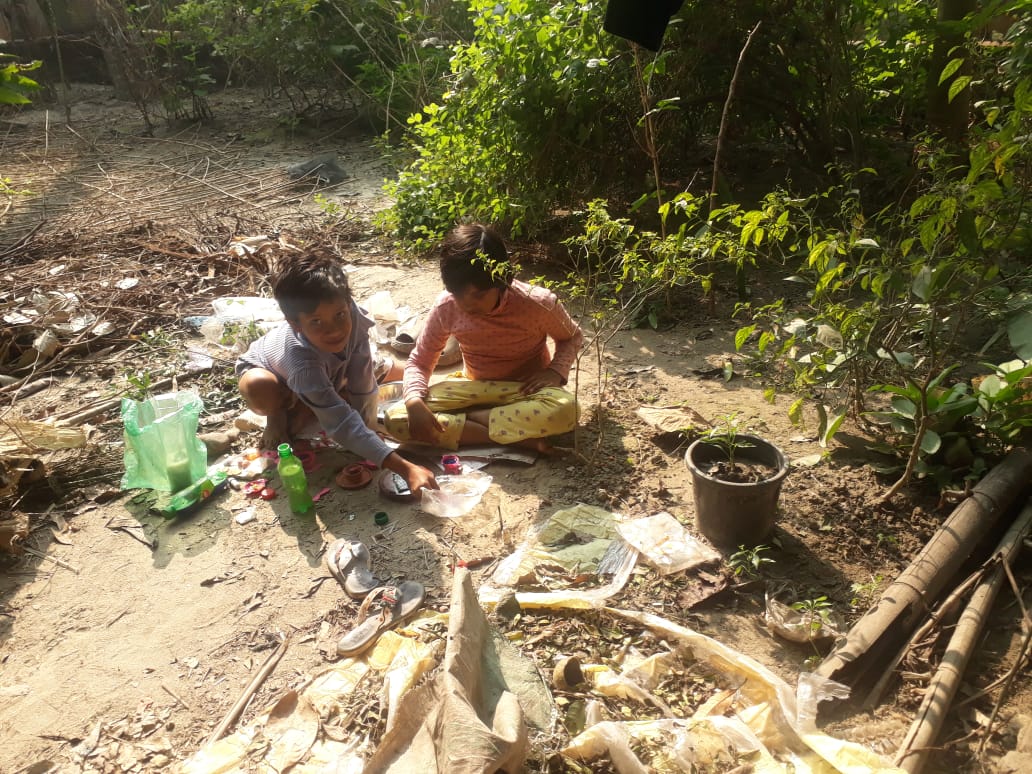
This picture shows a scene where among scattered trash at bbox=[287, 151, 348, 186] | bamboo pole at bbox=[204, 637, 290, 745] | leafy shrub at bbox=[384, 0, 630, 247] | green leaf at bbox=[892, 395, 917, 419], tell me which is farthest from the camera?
scattered trash at bbox=[287, 151, 348, 186]

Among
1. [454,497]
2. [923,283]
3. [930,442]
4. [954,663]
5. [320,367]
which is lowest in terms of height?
[454,497]

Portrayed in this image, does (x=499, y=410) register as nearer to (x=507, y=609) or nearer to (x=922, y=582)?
(x=507, y=609)

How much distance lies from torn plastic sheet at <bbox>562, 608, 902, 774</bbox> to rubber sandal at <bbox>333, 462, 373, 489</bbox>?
1615mm

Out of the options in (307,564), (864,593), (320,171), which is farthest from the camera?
(320,171)

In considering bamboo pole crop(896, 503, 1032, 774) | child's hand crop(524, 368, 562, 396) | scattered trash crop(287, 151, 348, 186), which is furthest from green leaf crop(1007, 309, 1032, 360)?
scattered trash crop(287, 151, 348, 186)

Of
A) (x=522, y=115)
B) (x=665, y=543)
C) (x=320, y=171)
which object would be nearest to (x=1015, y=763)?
(x=665, y=543)

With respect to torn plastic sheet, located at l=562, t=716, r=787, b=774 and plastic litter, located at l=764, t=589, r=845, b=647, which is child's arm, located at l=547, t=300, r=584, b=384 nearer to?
plastic litter, located at l=764, t=589, r=845, b=647

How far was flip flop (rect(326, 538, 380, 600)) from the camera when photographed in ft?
8.31

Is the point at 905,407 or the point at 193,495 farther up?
the point at 905,407

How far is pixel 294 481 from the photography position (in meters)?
2.96

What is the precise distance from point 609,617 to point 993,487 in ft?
4.40

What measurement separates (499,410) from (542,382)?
247mm

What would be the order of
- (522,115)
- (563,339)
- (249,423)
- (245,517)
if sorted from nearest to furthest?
(245,517)
(563,339)
(249,423)
(522,115)

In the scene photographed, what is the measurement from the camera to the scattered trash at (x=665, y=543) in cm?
249
